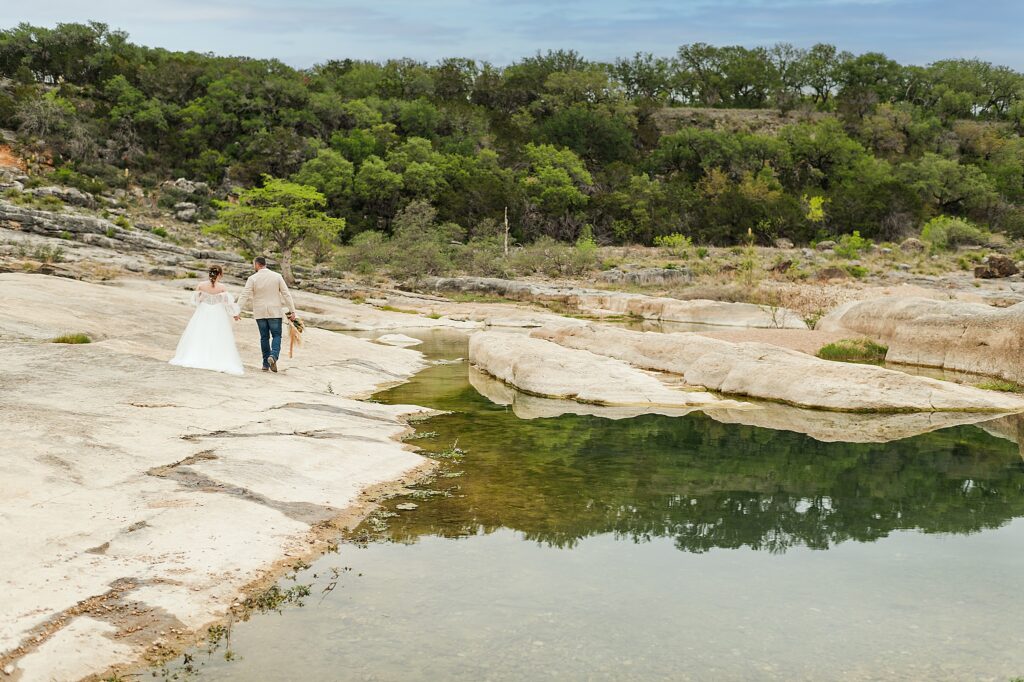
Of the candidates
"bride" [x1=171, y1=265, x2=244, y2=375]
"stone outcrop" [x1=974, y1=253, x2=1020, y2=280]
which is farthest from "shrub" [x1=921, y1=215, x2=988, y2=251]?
"bride" [x1=171, y1=265, x2=244, y2=375]

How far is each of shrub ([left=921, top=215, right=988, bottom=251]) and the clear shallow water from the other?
62268 mm

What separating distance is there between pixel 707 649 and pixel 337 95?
93.3m

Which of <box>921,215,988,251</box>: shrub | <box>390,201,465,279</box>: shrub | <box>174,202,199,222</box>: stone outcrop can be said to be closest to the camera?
<box>390,201,465,279</box>: shrub

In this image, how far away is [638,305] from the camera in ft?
136

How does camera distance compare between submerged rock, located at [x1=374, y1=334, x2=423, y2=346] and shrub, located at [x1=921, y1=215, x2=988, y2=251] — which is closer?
submerged rock, located at [x1=374, y1=334, x2=423, y2=346]

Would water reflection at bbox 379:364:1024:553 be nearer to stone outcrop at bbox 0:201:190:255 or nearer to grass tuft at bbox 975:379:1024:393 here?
grass tuft at bbox 975:379:1024:393

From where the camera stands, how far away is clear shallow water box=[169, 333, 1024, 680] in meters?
6.23

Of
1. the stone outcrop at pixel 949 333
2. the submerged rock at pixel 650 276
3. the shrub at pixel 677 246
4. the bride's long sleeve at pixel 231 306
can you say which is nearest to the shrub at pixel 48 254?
the bride's long sleeve at pixel 231 306

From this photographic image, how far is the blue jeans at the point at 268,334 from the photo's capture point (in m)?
16.5

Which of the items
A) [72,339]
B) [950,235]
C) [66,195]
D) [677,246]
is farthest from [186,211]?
[950,235]

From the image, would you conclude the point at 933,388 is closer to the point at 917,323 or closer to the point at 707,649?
the point at 917,323

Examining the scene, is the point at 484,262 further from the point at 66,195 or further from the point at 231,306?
the point at 231,306

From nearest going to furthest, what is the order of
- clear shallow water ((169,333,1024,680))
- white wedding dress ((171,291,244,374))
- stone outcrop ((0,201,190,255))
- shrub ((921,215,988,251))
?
1. clear shallow water ((169,333,1024,680))
2. white wedding dress ((171,291,244,374))
3. stone outcrop ((0,201,190,255))
4. shrub ((921,215,988,251))

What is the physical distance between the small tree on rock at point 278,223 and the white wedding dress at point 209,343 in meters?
33.4
